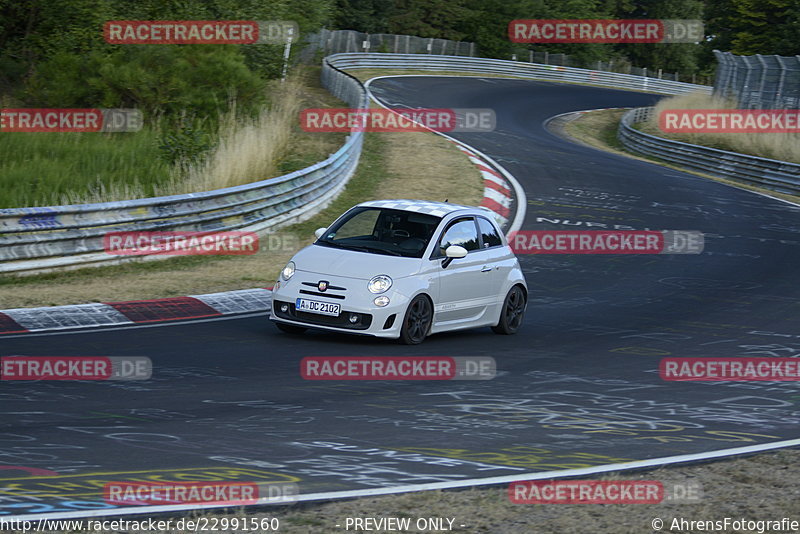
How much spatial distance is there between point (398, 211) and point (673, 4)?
88.5 m

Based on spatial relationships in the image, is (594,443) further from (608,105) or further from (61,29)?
(608,105)

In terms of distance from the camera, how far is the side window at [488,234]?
13.1m

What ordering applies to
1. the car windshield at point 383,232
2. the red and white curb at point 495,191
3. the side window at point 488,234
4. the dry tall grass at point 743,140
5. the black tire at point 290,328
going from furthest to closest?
the dry tall grass at point 743,140 → the red and white curb at point 495,191 → the side window at point 488,234 → the car windshield at point 383,232 → the black tire at point 290,328

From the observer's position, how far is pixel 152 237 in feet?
52.5

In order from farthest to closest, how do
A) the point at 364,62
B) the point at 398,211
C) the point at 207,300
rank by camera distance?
the point at 364,62, the point at 207,300, the point at 398,211

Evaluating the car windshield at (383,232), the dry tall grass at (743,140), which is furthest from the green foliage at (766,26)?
the car windshield at (383,232)

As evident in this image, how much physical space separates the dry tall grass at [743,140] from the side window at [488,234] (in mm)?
24029

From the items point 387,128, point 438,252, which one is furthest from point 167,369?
point 387,128

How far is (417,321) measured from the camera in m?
11.7

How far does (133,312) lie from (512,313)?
15.0ft
